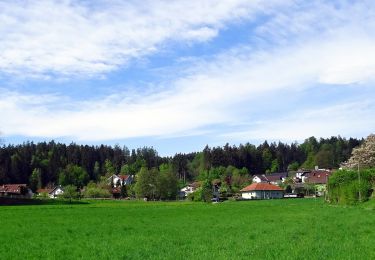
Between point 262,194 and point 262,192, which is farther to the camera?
point 262,192

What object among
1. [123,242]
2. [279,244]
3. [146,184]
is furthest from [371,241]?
[146,184]

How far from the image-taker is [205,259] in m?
17.1

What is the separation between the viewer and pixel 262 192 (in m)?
159

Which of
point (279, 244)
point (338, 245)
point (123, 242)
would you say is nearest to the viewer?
point (338, 245)

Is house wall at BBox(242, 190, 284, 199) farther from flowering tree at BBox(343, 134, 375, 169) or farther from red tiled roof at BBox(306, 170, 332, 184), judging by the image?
flowering tree at BBox(343, 134, 375, 169)

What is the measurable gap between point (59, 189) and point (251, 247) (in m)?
183

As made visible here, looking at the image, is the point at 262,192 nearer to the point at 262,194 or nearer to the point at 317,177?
the point at 262,194

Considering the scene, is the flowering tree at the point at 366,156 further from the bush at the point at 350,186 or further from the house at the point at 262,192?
the house at the point at 262,192

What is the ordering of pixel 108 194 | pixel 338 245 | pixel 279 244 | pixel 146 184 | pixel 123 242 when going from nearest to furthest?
pixel 338 245
pixel 279 244
pixel 123 242
pixel 146 184
pixel 108 194

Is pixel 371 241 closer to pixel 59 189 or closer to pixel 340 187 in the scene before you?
pixel 340 187

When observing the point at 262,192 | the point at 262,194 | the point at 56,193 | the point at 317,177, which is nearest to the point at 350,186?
the point at 262,194

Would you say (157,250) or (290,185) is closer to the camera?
(157,250)

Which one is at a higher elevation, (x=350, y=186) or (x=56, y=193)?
(x=350, y=186)

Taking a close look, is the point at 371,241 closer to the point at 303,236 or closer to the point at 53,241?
the point at 303,236
